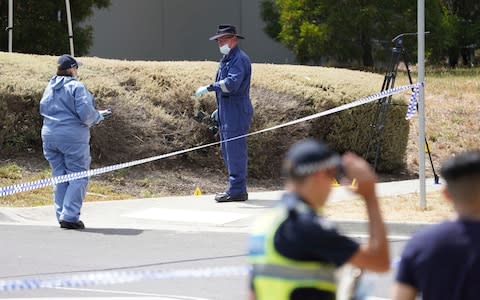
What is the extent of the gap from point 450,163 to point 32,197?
9.61 m

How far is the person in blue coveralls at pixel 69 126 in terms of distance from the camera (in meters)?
10.1

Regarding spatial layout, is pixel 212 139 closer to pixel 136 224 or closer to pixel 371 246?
pixel 136 224

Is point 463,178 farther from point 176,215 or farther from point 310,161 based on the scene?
point 176,215

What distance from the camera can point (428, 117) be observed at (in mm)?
18688

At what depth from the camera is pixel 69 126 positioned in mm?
10117

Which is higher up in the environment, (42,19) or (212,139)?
(42,19)

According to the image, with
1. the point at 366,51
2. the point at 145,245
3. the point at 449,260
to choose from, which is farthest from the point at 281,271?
the point at 366,51

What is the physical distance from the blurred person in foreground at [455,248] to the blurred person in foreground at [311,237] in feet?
0.46

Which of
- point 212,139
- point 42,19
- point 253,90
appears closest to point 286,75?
point 253,90

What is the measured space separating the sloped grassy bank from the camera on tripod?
9.5 inches

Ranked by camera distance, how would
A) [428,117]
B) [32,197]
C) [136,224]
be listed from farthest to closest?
[428,117]
[32,197]
[136,224]

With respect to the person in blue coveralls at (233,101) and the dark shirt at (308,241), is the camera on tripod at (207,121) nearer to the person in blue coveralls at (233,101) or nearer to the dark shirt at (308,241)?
the person in blue coveralls at (233,101)

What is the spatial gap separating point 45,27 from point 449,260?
819 inches

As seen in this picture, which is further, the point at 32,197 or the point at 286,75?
the point at 286,75
